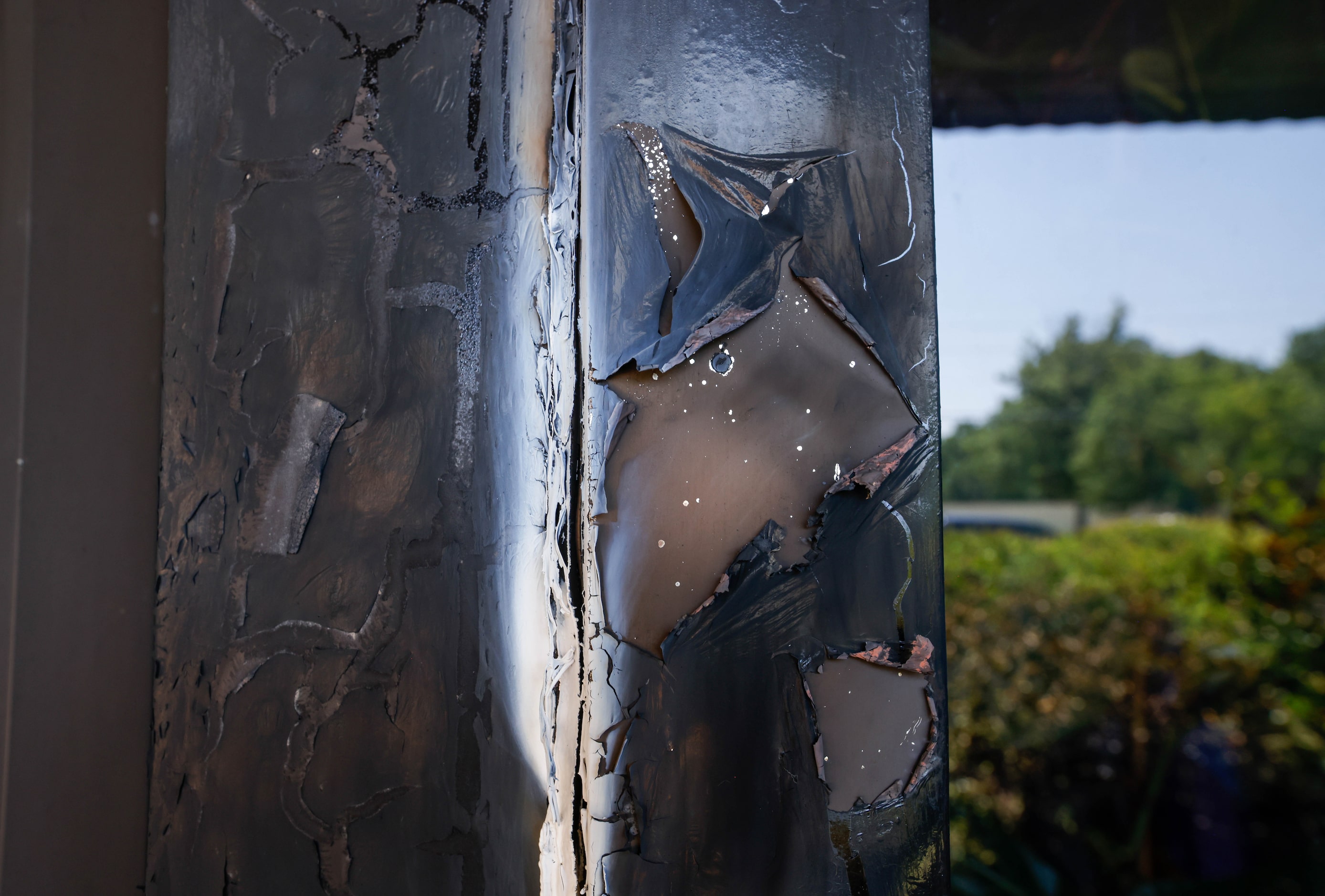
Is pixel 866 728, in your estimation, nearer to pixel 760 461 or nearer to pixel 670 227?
pixel 760 461

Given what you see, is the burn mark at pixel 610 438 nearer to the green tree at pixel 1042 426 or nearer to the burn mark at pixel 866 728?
the burn mark at pixel 866 728

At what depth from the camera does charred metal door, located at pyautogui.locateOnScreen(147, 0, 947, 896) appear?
1.32 ft

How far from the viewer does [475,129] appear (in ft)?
1.46

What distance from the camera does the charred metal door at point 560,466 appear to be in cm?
40

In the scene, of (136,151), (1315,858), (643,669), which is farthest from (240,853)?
(1315,858)

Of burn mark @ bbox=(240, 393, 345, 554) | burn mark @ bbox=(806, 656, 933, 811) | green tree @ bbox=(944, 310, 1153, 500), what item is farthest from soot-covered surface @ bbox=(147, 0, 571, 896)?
green tree @ bbox=(944, 310, 1153, 500)

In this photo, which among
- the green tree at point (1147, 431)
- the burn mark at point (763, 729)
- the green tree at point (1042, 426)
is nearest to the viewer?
the burn mark at point (763, 729)

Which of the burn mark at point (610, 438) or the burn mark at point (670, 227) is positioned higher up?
the burn mark at point (670, 227)

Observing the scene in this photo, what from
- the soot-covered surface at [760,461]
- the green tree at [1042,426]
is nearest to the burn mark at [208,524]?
the soot-covered surface at [760,461]

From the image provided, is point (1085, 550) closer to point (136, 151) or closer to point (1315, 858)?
→ point (1315, 858)

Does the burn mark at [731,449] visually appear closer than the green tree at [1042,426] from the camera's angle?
Yes

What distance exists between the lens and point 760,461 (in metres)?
0.41

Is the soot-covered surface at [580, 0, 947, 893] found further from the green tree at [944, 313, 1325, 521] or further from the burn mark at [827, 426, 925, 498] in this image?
the green tree at [944, 313, 1325, 521]

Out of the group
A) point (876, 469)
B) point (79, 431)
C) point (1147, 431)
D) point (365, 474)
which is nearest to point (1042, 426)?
point (1147, 431)
